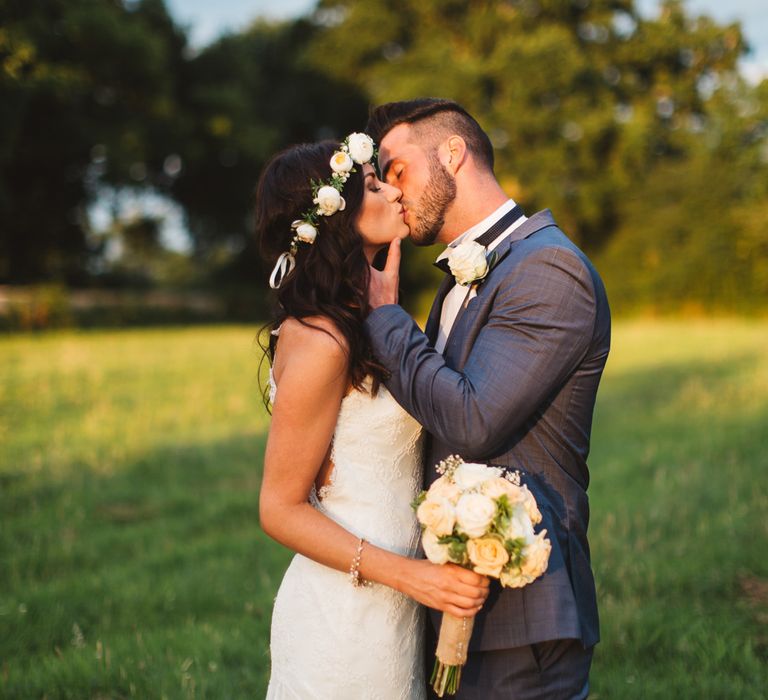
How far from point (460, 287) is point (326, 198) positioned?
582mm

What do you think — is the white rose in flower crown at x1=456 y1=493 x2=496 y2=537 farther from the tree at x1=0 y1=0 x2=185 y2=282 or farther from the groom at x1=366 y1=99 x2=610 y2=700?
the tree at x1=0 y1=0 x2=185 y2=282

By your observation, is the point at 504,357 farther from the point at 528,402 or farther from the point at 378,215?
the point at 378,215

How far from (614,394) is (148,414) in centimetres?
740

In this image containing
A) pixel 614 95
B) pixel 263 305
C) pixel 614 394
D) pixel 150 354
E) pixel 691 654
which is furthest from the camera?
pixel 263 305

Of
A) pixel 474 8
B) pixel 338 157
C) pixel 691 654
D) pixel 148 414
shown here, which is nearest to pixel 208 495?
pixel 148 414

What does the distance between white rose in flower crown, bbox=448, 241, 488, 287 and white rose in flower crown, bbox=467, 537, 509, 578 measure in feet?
2.86

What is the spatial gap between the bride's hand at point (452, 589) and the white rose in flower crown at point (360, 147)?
151 cm

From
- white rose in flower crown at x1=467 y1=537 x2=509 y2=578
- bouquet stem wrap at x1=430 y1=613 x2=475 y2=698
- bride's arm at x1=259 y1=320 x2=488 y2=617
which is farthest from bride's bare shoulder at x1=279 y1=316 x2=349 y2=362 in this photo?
bouquet stem wrap at x1=430 y1=613 x2=475 y2=698

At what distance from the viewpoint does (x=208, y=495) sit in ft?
25.8

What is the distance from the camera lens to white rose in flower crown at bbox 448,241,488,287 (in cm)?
262

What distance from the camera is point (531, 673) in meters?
2.48

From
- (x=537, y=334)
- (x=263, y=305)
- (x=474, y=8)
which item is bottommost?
(x=263, y=305)

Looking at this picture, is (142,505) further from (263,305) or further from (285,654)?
(263,305)

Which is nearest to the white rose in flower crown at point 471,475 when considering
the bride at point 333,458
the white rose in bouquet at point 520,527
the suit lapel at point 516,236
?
the white rose in bouquet at point 520,527
